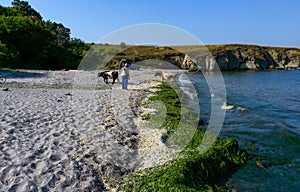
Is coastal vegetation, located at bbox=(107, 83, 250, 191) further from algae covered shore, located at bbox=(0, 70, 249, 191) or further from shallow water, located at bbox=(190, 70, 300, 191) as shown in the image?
shallow water, located at bbox=(190, 70, 300, 191)

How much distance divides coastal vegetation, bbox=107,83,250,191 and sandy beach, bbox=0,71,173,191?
0.55 m

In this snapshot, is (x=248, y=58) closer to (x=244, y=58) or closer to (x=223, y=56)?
(x=244, y=58)

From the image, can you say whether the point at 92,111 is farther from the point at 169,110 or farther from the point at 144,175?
the point at 144,175

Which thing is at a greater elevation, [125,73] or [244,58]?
[244,58]

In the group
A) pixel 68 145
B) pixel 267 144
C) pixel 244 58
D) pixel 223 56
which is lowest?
pixel 267 144

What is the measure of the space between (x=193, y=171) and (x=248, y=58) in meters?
105

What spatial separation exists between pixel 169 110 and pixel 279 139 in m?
5.63

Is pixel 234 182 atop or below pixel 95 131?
below

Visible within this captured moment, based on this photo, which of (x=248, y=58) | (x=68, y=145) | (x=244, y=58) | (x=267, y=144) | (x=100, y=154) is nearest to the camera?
(x=100, y=154)

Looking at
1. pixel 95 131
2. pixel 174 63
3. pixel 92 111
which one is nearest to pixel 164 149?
pixel 95 131

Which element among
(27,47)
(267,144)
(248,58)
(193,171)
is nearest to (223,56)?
(248,58)

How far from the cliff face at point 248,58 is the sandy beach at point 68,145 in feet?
275

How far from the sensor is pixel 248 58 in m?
106

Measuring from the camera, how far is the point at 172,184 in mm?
7211
